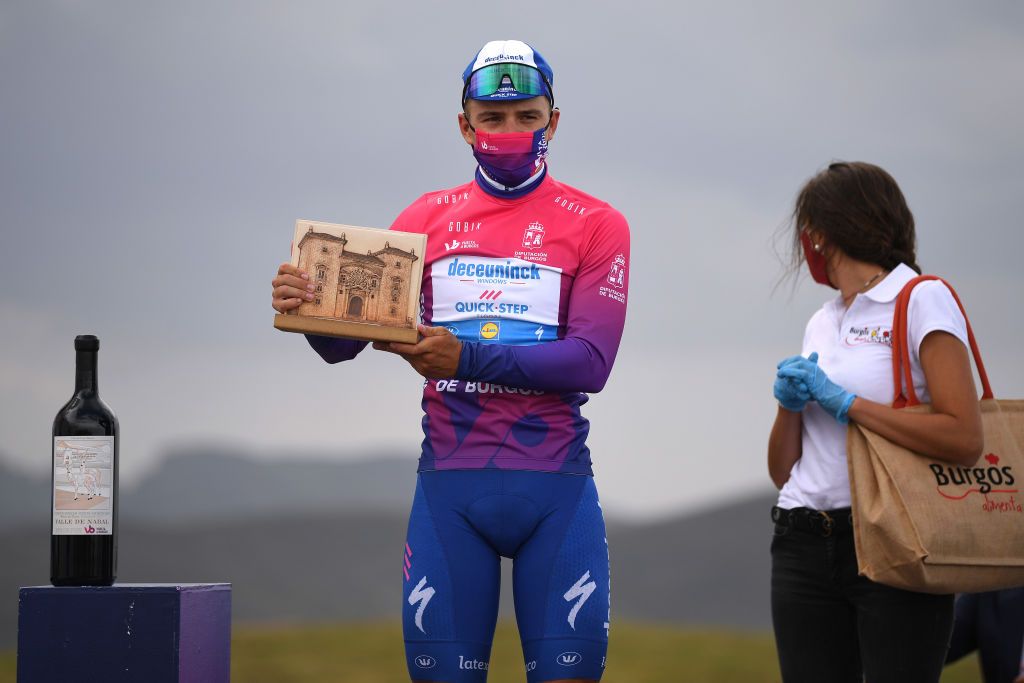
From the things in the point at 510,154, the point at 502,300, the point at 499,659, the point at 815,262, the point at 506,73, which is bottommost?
the point at 499,659

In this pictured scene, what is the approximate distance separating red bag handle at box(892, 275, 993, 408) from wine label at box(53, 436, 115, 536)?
5.94 feet

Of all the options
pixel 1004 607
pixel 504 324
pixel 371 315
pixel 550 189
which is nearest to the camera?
pixel 371 315

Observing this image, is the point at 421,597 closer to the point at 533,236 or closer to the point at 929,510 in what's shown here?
the point at 533,236

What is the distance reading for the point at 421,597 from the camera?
90.5 inches

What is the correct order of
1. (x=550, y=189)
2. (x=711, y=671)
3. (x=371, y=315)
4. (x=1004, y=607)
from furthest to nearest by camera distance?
(x=711, y=671) < (x=1004, y=607) < (x=550, y=189) < (x=371, y=315)

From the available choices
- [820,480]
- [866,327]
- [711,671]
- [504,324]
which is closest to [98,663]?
[504,324]

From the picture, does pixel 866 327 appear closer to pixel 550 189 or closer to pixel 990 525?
pixel 990 525

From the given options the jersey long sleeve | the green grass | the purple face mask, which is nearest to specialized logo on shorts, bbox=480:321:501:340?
the jersey long sleeve

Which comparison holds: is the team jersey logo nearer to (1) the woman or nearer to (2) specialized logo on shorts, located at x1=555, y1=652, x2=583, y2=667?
(1) the woman

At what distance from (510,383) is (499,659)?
13.6 ft

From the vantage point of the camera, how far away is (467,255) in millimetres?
2467

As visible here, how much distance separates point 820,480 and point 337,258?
1.27 m

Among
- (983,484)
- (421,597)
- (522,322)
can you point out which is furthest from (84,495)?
(983,484)

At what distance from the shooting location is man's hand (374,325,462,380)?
2221 millimetres
